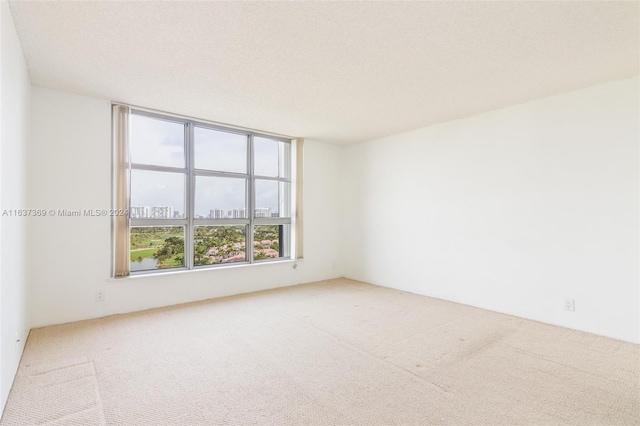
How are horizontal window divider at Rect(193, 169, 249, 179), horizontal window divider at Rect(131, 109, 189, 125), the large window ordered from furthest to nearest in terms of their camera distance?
horizontal window divider at Rect(193, 169, 249, 179), the large window, horizontal window divider at Rect(131, 109, 189, 125)

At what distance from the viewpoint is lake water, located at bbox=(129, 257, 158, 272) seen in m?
4.01

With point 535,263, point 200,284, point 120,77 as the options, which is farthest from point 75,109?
point 535,263

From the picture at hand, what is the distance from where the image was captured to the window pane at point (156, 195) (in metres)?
4.02

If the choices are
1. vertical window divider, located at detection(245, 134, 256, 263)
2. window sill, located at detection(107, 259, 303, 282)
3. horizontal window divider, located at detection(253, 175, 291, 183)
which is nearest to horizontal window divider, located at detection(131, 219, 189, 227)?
window sill, located at detection(107, 259, 303, 282)

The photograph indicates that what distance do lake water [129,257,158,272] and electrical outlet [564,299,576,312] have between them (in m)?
4.89

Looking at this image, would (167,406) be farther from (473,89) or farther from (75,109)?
(473,89)

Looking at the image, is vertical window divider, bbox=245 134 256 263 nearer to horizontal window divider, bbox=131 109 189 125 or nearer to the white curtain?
horizontal window divider, bbox=131 109 189 125

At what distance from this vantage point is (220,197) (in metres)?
4.74

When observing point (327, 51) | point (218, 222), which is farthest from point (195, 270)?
point (327, 51)

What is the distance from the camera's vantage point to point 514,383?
226 cm

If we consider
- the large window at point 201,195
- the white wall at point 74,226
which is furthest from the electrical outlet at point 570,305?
the white wall at point 74,226

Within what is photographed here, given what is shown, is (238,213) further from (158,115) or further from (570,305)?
(570,305)

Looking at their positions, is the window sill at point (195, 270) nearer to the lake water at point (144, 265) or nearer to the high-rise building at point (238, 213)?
the lake water at point (144, 265)

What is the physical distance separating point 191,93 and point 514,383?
12.9 feet
